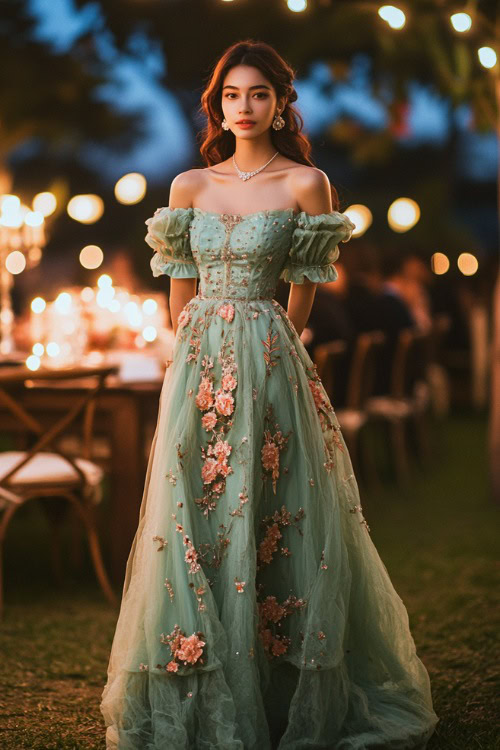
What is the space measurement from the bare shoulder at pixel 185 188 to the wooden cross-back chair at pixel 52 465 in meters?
1.29

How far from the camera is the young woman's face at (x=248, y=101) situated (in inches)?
110

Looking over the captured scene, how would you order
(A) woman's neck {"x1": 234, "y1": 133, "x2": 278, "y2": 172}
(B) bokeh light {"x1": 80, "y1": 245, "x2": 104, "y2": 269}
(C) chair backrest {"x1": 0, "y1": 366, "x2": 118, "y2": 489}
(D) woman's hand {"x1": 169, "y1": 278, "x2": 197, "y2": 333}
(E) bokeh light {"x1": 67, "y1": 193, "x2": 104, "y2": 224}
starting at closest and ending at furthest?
(A) woman's neck {"x1": 234, "y1": 133, "x2": 278, "y2": 172} < (D) woman's hand {"x1": 169, "y1": 278, "x2": 197, "y2": 333} < (C) chair backrest {"x1": 0, "y1": 366, "x2": 118, "y2": 489} < (E) bokeh light {"x1": 67, "y1": 193, "x2": 104, "y2": 224} < (B) bokeh light {"x1": 80, "y1": 245, "x2": 104, "y2": 269}

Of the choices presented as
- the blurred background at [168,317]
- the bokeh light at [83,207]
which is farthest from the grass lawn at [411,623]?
the bokeh light at [83,207]

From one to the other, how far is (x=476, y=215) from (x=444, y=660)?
43.8 ft

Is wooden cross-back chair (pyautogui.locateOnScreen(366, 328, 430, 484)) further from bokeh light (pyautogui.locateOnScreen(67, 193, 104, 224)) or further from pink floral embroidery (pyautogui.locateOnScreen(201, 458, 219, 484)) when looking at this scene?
pink floral embroidery (pyautogui.locateOnScreen(201, 458, 219, 484))

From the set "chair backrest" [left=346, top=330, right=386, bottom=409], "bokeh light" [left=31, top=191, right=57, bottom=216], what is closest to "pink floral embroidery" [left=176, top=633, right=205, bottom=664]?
"chair backrest" [left=346, top=330, right=386, bottom=409]

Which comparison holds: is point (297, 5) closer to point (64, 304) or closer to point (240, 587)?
point (64, 304)

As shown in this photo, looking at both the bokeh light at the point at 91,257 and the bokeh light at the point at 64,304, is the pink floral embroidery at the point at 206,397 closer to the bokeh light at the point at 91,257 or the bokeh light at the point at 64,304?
the bokeh light at the point at 64,304

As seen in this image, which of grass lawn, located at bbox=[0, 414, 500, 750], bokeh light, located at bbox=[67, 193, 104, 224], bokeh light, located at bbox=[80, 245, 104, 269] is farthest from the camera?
bokeh light, located at bbox=[80, 245, 104, 269]

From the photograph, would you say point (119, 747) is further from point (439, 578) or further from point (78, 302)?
point (78, 302)

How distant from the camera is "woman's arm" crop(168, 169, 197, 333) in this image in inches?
113

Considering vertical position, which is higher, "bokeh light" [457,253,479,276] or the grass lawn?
"bokeh light" [457,253,479,276]

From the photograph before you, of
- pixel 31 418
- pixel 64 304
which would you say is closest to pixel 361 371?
pixel 64 304

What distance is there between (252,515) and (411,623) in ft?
5.06
